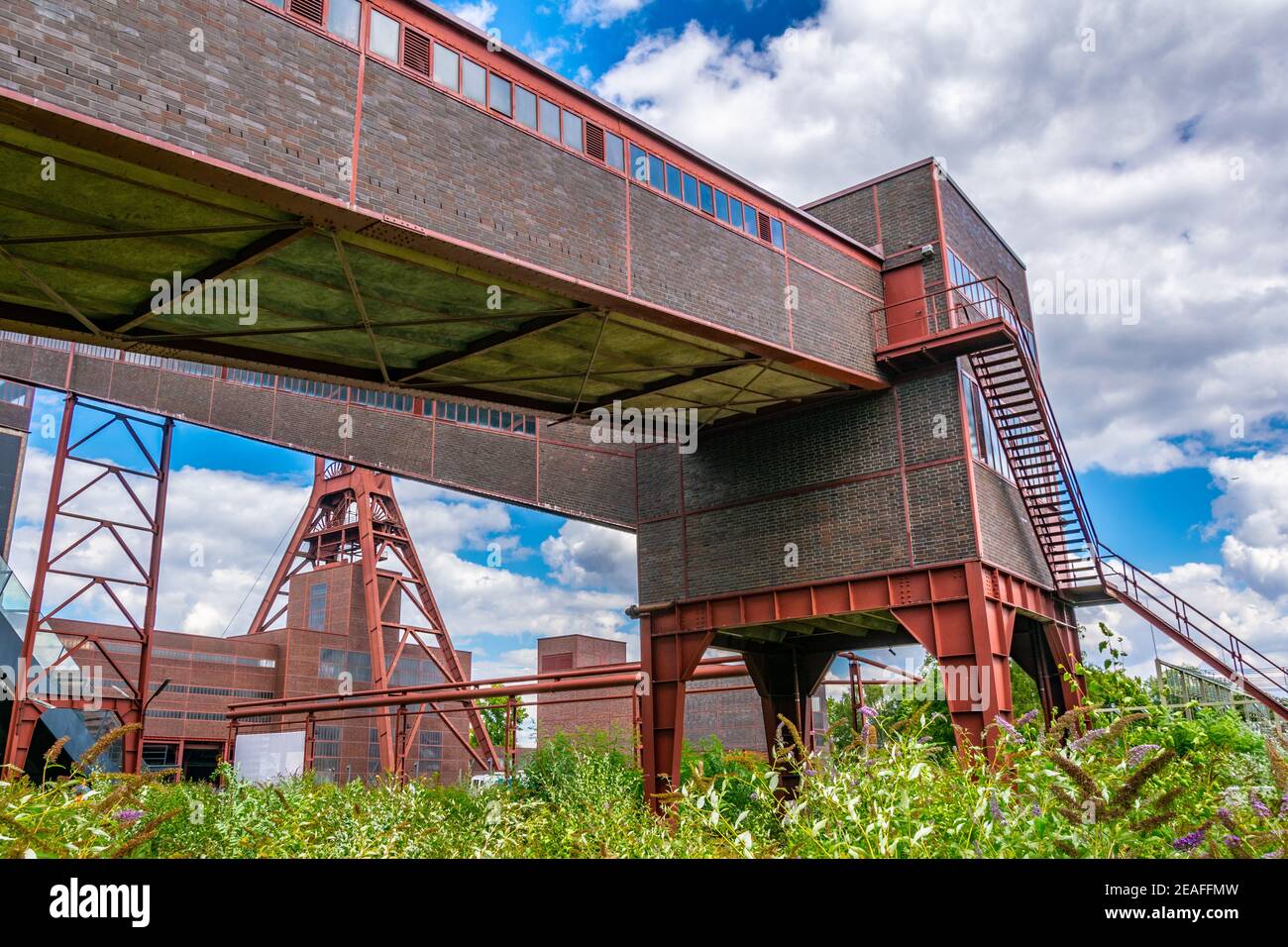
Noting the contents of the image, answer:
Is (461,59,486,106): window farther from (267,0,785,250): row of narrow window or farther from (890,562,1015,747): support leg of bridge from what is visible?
(890,562,1015,747): support leg of bridge

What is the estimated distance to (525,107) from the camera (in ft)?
48.1

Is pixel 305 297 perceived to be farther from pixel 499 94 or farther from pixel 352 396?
pixel 352 396

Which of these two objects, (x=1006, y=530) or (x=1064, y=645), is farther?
(x=1064, y=645)

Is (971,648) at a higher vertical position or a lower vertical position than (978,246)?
lower

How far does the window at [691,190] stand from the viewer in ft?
56.5

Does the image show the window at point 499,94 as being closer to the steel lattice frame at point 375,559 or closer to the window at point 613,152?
the window at point 613,152

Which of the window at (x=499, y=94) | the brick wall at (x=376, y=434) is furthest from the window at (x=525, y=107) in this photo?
the brick wall at (x=376, y=434)

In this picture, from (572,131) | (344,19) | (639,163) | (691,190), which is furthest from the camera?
(691,190)

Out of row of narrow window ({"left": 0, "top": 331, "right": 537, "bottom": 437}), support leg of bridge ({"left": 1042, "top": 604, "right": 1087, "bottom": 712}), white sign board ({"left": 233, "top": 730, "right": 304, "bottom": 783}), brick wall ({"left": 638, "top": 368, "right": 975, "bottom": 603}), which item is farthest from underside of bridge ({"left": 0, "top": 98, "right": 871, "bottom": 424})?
white sign board ({"left": 233, "top": 730, "right": 304, "bottom": 783})

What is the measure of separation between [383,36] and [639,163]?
16.0 ft

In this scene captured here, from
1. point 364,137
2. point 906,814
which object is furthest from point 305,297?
point 906,814

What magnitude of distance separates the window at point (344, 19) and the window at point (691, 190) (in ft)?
21.1

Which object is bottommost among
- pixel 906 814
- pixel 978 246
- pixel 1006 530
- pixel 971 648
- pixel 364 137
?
pixel 906 814

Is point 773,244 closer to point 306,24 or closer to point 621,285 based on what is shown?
point 621,285
